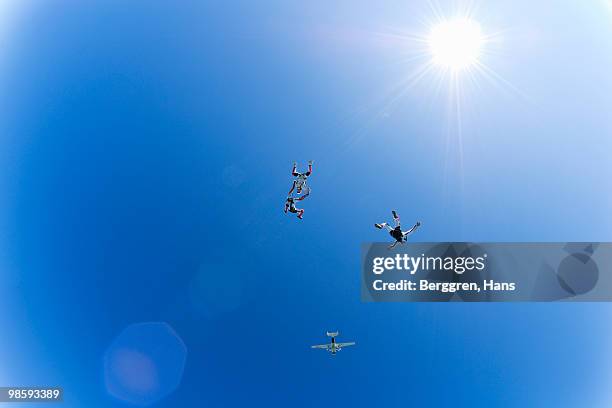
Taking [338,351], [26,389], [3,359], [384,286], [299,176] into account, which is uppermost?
[299,176]

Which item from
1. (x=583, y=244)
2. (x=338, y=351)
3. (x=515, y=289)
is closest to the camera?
(x=515, y=289)

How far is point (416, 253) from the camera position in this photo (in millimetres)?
34656

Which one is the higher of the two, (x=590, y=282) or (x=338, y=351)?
(x=590, y=282)

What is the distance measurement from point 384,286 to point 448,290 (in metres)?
5.88

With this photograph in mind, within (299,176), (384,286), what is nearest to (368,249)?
(384,286)

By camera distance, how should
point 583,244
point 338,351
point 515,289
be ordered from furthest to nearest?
point 338,351
point 583,244
point 515,289

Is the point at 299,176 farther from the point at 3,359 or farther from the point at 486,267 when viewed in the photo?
the point at 3,359

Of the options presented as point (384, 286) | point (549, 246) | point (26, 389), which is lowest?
point (26, 389)

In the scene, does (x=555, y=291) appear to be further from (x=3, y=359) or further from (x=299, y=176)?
(x=3, y=359)

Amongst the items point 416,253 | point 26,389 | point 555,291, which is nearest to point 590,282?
point 555,291

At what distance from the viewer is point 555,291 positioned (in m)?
34.8

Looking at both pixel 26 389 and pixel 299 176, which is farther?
pixel 26 389

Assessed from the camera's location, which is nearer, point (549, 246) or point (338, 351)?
point (549, 246)

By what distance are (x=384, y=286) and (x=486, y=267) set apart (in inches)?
376
